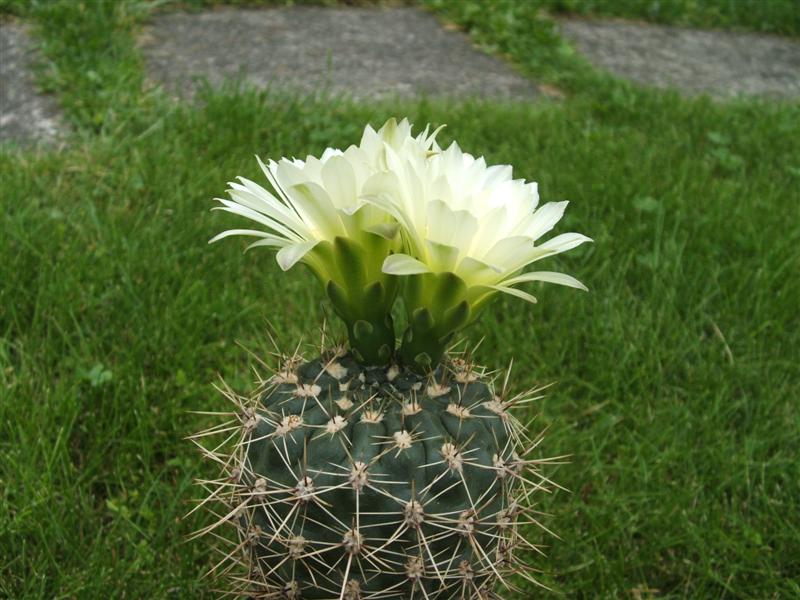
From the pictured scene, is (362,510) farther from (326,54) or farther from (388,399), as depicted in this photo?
(326,54)

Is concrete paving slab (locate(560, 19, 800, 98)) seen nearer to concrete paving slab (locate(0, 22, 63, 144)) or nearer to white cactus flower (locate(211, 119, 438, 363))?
concrete paving slab (locate(0, 22, 63, 144))

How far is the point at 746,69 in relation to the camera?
198 inches

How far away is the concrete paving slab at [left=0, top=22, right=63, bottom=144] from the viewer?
3188 mm

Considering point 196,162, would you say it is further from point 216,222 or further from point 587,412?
point 587,412

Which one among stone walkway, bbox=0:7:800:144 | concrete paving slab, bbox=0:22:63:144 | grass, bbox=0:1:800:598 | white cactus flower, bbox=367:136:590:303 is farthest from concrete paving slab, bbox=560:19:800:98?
white cactus flower, bbox=367:136:590:303

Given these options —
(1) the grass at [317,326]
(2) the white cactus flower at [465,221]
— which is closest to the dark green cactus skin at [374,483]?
(2) the white cactus flower at [465,221]

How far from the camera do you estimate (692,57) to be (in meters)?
5.10

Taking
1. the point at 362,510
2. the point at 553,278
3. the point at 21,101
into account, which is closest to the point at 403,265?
the point at 553,278

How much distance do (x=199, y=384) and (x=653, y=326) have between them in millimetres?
1206

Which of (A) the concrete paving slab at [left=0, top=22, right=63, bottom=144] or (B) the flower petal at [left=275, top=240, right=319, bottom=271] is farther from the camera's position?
(A) the concrete paving slab at [left=0, top=22, right=63, bottom=144]

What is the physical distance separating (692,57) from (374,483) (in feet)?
14.5

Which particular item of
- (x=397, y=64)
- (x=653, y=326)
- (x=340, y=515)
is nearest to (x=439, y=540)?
(x=340, y=515)

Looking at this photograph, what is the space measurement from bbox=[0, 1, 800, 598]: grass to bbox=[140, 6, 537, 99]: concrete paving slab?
1.13 ft

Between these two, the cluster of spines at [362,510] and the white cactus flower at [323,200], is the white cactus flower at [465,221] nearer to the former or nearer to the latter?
the white cactus flower at [323,200]
